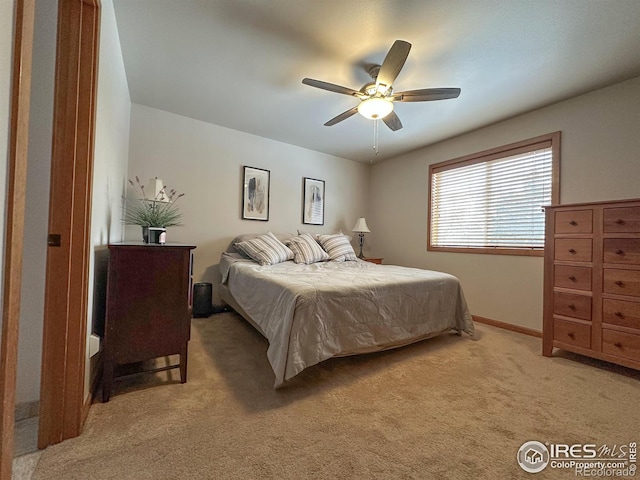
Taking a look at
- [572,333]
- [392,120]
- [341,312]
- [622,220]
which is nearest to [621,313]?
[572,333]

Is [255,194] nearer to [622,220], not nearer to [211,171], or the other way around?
[211,171]

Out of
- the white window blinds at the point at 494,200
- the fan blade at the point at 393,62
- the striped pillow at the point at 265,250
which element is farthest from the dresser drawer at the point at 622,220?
the striped pillow at the point at 265,250

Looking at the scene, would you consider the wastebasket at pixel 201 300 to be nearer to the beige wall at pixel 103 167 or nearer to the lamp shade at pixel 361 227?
the beige wall at pixel 103 167

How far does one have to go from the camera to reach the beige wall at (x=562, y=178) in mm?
2281

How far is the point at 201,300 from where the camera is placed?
3.11 meters

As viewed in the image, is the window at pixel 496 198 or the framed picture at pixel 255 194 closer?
the window at pixel 496 198

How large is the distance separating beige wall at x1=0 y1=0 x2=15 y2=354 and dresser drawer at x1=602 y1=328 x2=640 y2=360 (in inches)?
123

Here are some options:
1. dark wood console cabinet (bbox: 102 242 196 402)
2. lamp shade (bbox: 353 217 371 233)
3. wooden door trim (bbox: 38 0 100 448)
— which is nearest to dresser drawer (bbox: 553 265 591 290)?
lamp shade (bbox: 353 217 371 233)

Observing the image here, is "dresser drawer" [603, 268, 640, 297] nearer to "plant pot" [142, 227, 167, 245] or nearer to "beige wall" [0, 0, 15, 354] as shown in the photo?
"beige wall" [0, 0, 15, 354]

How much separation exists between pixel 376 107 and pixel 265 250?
189 centimetres

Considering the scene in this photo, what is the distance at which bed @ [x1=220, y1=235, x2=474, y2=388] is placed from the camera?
5.39 feet

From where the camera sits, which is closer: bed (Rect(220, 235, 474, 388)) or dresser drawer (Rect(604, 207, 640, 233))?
bed (Rect(220, 235, 474, 388))

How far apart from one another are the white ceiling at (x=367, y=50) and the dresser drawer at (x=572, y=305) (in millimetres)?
1808

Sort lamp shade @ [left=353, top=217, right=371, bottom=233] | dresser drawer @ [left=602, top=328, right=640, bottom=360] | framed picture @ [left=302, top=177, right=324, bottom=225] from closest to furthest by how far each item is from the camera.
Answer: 1. dresser drawer @ [left=602, top=328, right=640, bottom=360]
2. framed picture @ [left=302, top=177, right=324, bottom=225]
3. lamp shade @ [left=353, top=217, right=371, bottom=233]
